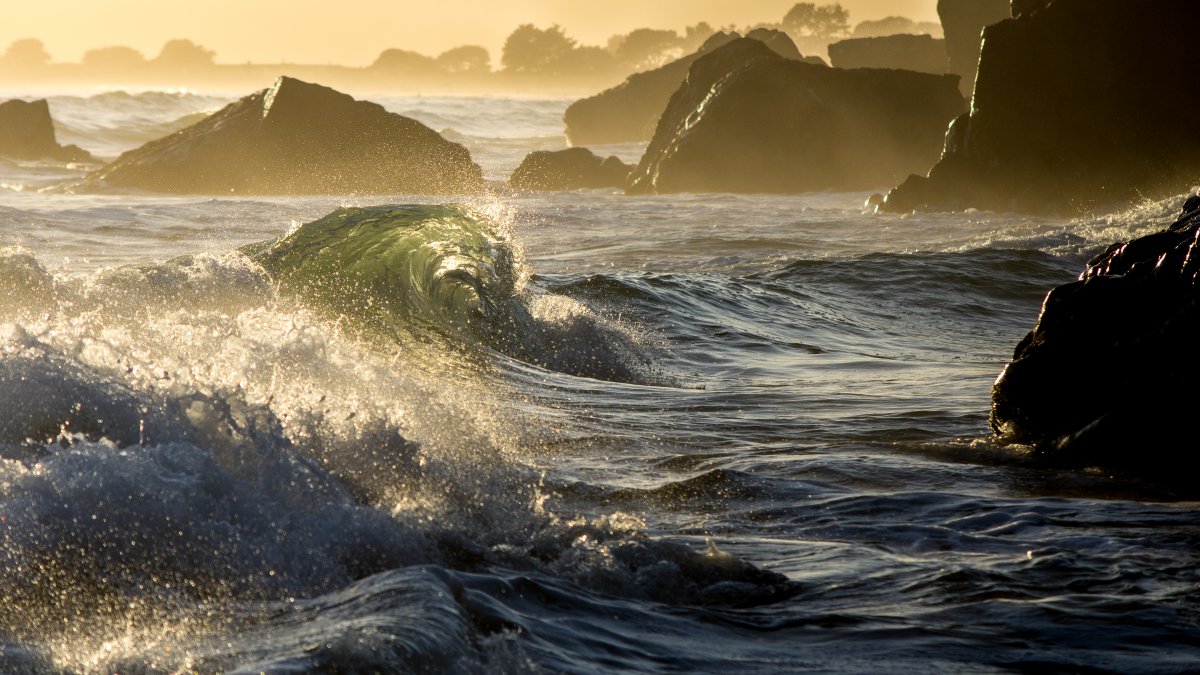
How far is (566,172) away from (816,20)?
3503 inches

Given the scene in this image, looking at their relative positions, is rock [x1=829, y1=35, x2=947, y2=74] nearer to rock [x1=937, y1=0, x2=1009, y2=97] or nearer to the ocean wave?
rock [x1=937, y1=0, x2=1009, y2=97]

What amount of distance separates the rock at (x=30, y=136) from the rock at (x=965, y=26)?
28683mm

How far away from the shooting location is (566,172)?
31688mm

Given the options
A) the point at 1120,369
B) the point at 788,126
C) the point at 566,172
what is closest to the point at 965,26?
the point at 788,126

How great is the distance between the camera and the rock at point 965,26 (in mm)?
44356

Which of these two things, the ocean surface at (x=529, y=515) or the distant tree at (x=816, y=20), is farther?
the distant tree at (x=816, y=20)

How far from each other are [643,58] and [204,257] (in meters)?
117

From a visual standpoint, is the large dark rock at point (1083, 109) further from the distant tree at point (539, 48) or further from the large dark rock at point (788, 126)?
the distant tree at point (539, 48)

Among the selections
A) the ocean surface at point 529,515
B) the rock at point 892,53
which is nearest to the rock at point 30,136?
the ocean surface at point 529,515

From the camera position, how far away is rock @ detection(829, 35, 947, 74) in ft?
173

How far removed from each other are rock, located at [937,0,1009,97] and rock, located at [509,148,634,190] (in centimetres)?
1795

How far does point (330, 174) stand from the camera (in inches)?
1041

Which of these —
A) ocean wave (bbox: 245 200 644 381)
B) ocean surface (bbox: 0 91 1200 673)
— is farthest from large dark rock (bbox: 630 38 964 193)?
ocean surface (bbox: 0 91 1200 673)

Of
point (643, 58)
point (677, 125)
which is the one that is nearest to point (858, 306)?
point (677, 125)
